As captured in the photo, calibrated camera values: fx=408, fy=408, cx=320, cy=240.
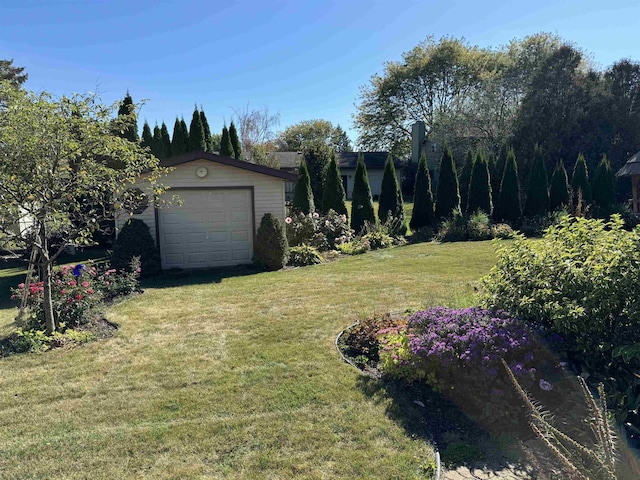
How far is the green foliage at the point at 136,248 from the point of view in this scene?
8.88 metres

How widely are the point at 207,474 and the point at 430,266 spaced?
25.2 feet

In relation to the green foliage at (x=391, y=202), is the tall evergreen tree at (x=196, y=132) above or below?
above

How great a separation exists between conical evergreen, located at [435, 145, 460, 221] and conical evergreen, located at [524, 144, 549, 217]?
277 centimetres

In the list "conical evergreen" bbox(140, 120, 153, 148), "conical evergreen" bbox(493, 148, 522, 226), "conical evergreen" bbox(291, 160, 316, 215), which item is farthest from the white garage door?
"conical evergreen" bbox(140, 120, 153, 148)

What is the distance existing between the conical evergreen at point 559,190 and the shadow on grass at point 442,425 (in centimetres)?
1429

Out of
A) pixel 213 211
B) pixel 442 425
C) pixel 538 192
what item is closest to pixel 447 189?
pixel 538 192

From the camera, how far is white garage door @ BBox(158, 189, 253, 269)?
33.0 ft

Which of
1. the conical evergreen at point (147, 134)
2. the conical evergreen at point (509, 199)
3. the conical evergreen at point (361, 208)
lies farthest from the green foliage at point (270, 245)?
the conical evergreen at point (147, 134)

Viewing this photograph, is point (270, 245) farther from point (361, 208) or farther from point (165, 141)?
point (165, 141)

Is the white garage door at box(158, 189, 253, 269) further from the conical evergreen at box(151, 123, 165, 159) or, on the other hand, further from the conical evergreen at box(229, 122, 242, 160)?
the conical evergreen at box(151, 123, 165, 159)

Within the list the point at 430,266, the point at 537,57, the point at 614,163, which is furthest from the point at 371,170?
the point at 430,266

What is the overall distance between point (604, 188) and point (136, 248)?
53.8 ft

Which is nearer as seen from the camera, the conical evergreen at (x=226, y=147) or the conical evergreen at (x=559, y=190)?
the conical evergreen at (x=559, y=190)

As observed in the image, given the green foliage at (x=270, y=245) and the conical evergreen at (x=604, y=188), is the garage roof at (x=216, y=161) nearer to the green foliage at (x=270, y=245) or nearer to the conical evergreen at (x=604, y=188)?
the green foliage at (x=270, y=245)
